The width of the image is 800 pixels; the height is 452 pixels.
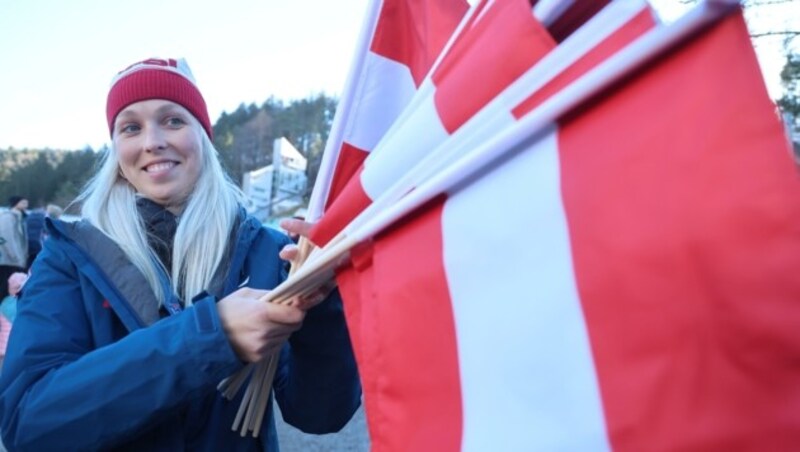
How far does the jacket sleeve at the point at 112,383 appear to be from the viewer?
3.23 feet

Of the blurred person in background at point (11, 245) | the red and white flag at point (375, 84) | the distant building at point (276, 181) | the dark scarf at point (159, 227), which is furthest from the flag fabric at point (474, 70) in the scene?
the distant building at point (276, 181)

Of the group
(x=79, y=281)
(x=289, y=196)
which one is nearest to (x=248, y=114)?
(x=289, y=196)

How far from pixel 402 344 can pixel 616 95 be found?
0.38 m

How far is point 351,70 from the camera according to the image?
42.8 inches

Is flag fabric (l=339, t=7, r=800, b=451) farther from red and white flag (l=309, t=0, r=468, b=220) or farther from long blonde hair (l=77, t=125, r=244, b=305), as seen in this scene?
long blonde hair (l=77, t=125, r=244, b=305)

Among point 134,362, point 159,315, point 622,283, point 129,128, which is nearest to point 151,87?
point 129,128

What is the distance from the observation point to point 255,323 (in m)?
1.01

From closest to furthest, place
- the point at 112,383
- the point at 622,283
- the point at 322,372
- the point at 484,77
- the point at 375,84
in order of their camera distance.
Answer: the point at 622,283
the point at 484,77
the point at 112,383
the point at 375,84
the point at 322,372

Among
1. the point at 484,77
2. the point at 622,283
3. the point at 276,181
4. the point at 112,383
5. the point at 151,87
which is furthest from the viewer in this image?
the point at 276,181

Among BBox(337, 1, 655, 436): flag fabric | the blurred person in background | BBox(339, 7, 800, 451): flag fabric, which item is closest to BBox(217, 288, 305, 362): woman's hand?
BBox(339, 7, 800, 451): flag fabric

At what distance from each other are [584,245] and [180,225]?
1.06 meters

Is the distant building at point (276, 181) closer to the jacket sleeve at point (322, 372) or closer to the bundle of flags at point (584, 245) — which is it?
the jacket sleeve at point (322, 372)

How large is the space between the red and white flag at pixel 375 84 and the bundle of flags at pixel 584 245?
25 centimetres

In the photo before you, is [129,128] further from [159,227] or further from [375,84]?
[375,84]
